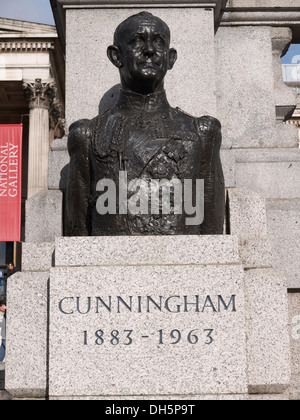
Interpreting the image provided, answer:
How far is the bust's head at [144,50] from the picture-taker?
243 inches

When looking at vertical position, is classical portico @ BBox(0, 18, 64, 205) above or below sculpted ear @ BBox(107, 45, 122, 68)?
above

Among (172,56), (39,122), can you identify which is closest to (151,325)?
(172,56)

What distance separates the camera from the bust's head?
6160mm

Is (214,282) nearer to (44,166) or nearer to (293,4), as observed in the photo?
(293,4)

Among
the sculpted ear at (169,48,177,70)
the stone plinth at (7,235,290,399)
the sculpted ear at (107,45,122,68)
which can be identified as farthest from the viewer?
the sculpted ear at (169,48,177,70)

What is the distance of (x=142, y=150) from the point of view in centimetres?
602

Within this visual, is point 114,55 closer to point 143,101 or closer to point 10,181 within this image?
point 143,101

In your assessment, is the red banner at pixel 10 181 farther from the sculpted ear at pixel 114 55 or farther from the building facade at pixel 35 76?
the sculpted ear at pixel 114 55

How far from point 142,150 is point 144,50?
2.98 ft

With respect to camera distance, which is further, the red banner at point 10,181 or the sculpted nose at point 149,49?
the red banner at point 10,181

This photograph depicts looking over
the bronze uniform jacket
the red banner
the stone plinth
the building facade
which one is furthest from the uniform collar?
the building facade

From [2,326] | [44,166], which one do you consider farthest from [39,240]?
[44,166]

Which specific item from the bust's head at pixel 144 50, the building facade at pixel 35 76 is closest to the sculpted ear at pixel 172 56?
the bust's head at pixel 144 50

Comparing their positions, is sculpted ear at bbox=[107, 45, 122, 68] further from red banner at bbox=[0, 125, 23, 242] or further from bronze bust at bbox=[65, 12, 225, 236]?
red banner at bbox=[0, 125, 23, 242]
